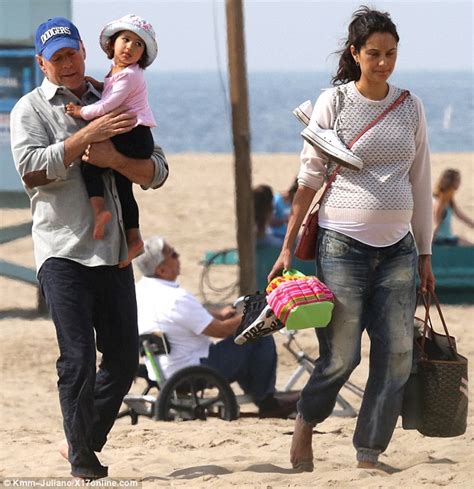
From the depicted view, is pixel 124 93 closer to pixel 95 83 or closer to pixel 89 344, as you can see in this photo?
pixel 95 83

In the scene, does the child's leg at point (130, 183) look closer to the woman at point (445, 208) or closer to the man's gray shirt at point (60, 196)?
the man's gray shirt at point (60, 196)

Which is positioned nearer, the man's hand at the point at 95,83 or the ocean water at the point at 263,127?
the man's hand at the point at 95,83

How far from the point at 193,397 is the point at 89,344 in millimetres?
2422

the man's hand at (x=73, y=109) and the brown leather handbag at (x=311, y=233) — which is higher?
the man's hand at (x=73, y=109)

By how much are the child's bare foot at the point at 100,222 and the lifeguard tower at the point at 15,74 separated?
6970 mm

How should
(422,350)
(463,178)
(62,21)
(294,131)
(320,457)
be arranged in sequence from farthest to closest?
(294,131)
(463,178)
(320,457)
(422,350)
(62,21)

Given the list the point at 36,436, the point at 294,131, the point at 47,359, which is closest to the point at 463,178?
the point at 47,359

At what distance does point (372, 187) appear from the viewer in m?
5.42

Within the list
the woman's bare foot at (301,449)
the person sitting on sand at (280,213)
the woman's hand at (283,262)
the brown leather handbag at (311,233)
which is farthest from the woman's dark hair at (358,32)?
the person sitting on sand at (280,213)

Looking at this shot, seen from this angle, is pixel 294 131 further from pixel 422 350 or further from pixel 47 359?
pixel 422 350

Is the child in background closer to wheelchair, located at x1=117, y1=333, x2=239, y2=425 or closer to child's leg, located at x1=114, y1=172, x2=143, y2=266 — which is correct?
child's leg, located at x1=114, y1=172, x2=143, y2=266

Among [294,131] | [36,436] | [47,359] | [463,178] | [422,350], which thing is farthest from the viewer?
[294,131]

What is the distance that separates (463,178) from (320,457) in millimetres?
18223

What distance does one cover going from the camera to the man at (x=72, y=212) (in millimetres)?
5258
